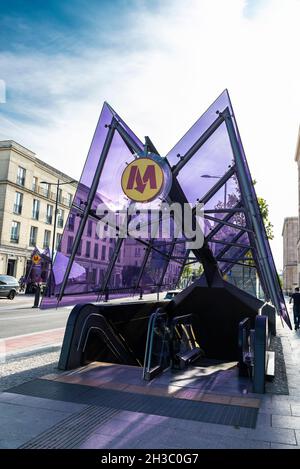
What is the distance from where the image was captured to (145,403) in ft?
16.0

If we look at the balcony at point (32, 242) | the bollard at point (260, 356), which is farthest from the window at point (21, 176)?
the bollard at point (260, 356)

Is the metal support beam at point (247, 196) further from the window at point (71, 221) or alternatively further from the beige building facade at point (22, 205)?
the beige building facade at point (22, 205)

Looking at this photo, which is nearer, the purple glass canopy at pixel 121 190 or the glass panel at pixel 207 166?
the purple glass canopy at pixel 121 190

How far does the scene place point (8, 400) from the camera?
4770 millimetres

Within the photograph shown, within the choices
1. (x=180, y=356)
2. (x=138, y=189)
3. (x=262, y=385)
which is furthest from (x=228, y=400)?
(x=138, y=189)

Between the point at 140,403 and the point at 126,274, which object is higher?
the point at 126,274

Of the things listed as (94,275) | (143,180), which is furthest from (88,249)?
(143,180)

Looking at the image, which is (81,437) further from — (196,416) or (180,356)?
(180,356)

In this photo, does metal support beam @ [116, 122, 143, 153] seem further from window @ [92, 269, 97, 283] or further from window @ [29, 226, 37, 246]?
window @ [29, 226, 37, 246]

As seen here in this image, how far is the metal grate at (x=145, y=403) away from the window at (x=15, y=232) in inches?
1457

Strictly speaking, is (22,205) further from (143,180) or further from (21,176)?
(143,180)

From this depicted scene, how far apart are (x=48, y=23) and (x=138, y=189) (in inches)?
140

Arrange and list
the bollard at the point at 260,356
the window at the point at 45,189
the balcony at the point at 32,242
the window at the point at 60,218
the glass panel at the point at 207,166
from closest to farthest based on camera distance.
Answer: the bollard at the point at 260,356 → the glass panel at the point at 207,166 → the balcony at the point at 32,242 → the window at the point at 45,189 → the window at the point at 60,218

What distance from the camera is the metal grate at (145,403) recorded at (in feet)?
14.3
